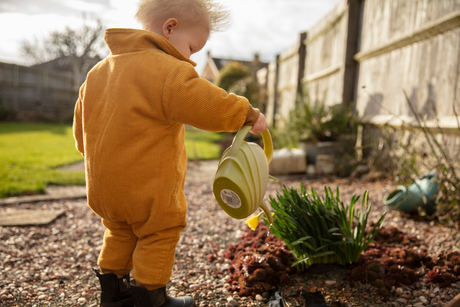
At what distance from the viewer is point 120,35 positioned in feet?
4.50

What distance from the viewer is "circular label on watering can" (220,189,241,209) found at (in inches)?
48.7

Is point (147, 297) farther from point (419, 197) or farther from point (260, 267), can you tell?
point (419, 197)

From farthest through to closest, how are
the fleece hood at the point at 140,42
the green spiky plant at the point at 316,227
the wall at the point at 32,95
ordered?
the wall at the point at 32,95 < the green spiky plant at the point at 316,227 < the fleece hood at the point at 140,42

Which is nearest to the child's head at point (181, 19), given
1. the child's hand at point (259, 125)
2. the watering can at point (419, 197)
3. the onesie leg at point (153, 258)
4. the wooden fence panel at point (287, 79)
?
the child's hand at point (259, 125)

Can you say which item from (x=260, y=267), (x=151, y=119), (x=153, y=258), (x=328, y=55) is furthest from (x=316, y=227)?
(x=328, y=55)

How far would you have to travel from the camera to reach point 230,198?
1261 mm

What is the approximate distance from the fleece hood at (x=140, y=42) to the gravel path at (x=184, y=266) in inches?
44.3

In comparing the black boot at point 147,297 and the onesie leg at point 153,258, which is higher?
the onesie leg at point 153,258

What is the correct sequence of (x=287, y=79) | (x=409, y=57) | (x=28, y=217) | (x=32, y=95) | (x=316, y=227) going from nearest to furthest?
(x=316, y=227) → (x=28, y=217) → (x=409, y=57) → (x=287, y=79) → (x=32, y=95)

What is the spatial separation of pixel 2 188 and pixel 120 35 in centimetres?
313

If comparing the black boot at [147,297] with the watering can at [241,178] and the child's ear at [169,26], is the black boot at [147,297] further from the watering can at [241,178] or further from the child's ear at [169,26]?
the child's ear at [169,26]

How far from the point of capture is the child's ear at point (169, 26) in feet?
4.45

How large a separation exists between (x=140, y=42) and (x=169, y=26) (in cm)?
14

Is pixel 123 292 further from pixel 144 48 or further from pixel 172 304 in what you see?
pixel 144 48
